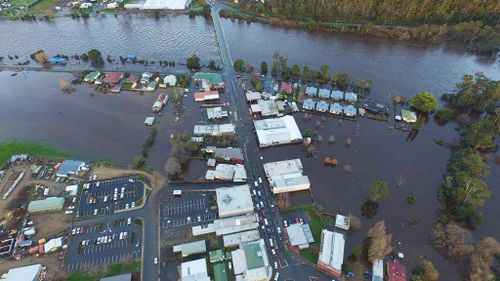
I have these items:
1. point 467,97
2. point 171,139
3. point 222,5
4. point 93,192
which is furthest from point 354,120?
point 222,5

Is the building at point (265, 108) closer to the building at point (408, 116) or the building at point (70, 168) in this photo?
the building at point (408, 116)

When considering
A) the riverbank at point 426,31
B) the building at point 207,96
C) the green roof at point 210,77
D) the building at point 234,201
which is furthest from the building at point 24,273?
the riverbank at point 426,31

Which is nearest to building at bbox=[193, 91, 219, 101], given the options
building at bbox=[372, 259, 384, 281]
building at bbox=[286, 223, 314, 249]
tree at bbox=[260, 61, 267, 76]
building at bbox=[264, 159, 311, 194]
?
tree at bbox=[260, 61, 267, 76]

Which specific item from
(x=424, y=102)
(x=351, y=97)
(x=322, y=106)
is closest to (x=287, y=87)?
(x=322, y=106)

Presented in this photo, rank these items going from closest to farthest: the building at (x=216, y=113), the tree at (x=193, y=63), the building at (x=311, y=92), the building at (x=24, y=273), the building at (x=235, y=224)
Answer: the building at (x=24, y=273), the building at (x=235, y=224), the building at (x=216, y=113), the building at (x=311, y=92), the tree at (x=193, y=63)

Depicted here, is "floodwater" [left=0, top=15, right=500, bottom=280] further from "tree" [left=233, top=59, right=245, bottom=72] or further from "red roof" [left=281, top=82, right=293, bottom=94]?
"red roof" [left=281, top=82, right=293, bottom=94]

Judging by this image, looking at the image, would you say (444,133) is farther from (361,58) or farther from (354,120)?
(361,58)
